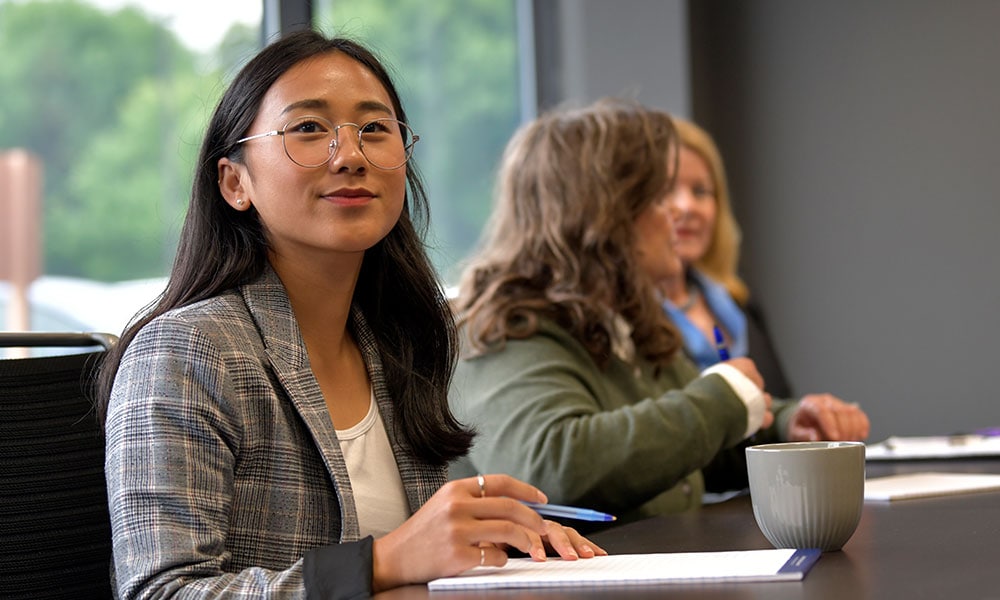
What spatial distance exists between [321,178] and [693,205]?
2.13 meters

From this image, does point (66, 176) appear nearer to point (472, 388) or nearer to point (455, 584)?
point (472, 388)

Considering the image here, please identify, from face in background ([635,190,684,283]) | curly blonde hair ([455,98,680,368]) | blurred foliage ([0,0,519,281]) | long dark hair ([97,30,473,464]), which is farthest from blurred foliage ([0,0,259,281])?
long dark hair ([97,30,473,464])

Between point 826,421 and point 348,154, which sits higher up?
point 348,154

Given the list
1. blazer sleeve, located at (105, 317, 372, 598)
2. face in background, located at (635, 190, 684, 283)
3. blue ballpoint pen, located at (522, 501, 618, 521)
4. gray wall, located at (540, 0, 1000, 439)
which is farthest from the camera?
gray wall, located at (540, 0, 1000, 439)

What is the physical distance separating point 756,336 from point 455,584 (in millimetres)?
2296

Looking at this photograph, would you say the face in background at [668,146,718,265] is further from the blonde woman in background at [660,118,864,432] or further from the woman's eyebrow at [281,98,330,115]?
the woman's eyebrow at [281,98,330,115]

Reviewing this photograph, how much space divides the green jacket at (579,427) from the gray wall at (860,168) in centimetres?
211

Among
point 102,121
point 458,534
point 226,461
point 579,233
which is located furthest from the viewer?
point 102,121

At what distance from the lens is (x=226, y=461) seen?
1.03 m

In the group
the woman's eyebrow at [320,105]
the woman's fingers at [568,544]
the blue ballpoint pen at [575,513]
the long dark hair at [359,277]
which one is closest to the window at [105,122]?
the long dark hair at [359,277]

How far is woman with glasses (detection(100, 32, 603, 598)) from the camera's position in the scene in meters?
0.95

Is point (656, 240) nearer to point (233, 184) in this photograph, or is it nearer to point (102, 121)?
point (233, 184)

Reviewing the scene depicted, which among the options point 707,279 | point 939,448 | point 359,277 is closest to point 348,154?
point 359,277

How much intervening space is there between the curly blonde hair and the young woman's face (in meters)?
0.59
